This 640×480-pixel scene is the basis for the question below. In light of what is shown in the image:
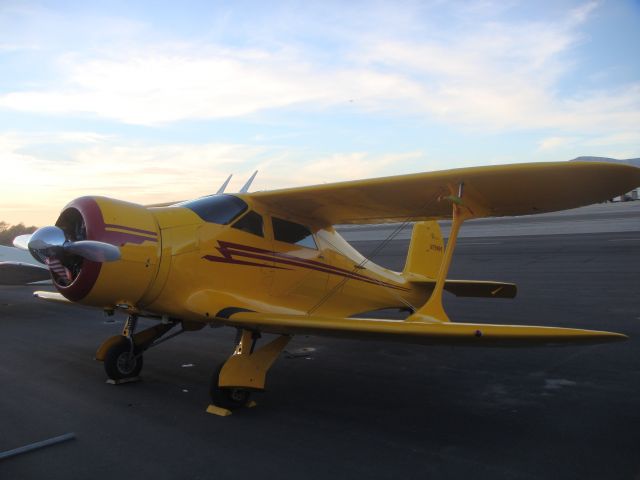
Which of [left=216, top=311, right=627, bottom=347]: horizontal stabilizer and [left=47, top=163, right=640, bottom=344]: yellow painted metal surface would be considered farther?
[left=47, top=163, right=640, bottom=344]: yellow painted metal surface

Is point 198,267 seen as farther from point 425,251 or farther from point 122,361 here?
point 425,251

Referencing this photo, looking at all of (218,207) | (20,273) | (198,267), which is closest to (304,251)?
(218,207)

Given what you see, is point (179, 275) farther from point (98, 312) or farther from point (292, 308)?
point (98, 312)

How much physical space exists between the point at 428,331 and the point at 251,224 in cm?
245

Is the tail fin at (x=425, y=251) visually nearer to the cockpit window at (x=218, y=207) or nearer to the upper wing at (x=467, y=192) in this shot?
the upper wing at (x=467, y=192)

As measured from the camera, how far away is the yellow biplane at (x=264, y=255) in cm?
471

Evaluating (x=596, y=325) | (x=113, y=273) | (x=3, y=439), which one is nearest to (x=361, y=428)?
(x=113, y=273)

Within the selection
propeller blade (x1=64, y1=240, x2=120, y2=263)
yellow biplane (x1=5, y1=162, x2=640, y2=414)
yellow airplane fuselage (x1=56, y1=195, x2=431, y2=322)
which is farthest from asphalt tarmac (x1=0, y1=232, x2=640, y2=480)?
propeller blade (x1=64, y1=240, x2=120, y2=263)

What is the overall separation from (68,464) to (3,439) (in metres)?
0.91

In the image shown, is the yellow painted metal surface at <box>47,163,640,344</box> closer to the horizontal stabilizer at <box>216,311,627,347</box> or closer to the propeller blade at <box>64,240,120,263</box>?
the horizontal stabilizer at <box>216,311,627,347</box>

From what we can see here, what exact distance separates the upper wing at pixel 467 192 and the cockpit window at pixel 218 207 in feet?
0.83

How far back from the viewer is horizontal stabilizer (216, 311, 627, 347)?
4098 mm

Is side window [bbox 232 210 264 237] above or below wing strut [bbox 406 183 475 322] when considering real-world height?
above

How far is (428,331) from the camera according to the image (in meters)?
4.31
